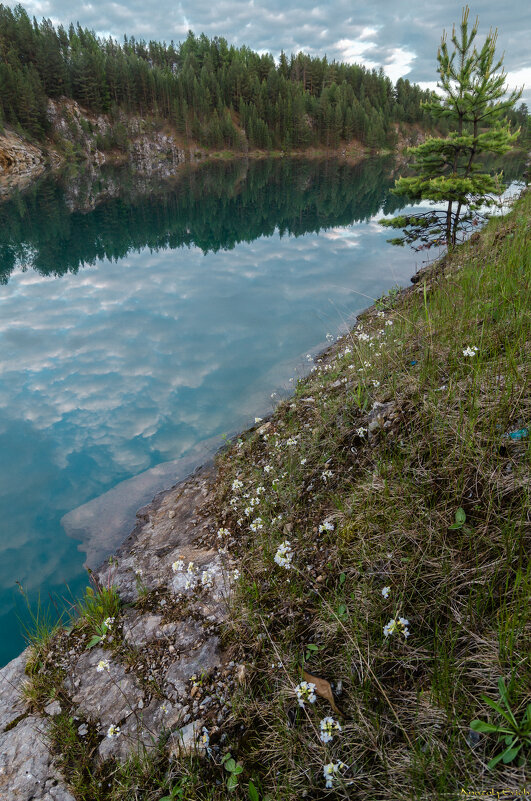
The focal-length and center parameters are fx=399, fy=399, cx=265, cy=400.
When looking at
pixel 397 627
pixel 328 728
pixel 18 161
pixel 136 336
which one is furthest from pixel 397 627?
pixel 18 161

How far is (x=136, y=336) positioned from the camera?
15.4 metres

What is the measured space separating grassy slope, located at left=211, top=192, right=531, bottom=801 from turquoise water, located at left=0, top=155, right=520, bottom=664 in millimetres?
2614

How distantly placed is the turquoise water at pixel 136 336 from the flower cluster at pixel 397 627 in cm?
462

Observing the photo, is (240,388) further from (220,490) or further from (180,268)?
(180,268)

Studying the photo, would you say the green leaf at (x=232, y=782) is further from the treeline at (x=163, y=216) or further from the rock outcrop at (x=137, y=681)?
the treeline at (x=163, y=216)

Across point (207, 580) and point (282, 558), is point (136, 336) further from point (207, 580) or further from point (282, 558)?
point (282, 558)

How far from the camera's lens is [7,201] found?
38750 mm

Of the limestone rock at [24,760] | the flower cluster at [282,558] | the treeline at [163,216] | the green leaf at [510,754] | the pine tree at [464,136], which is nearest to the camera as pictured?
the green leaf at [510,754]

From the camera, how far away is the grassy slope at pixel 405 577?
2.04 m

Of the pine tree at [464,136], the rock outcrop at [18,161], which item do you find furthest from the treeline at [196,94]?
the pine tree at [464,136]

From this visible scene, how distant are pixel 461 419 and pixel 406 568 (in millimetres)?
1272

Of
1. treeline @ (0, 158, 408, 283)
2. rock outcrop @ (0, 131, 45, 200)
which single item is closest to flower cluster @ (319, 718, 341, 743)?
treeline @ (0, 158, 408, 283)

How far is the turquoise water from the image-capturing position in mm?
7934

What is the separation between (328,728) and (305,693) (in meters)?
0.27
